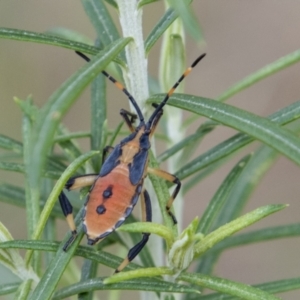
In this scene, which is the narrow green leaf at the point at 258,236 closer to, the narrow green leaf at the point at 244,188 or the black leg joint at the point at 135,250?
the narrow green leaf at the point at 244,188

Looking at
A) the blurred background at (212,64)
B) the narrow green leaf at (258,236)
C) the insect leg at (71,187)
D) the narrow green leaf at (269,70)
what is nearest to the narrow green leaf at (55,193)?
the insect leg at (71,187)

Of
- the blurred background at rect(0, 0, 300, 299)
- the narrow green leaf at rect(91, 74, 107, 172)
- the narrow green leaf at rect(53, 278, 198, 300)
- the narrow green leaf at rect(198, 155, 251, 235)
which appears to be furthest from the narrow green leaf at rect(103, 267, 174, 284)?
the blurred background at rect(0, 0, 300, 299)

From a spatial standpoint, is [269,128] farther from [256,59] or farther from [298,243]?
[256,59]

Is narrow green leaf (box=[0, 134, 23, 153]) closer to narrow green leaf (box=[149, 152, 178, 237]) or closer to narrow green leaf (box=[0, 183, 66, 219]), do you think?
narrow green leaf (box=[0, 183, 66, 219])

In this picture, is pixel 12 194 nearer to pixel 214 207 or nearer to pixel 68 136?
pixel 68 136

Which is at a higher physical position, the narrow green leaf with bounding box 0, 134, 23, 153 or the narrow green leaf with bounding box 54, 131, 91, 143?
the narrow green leaf with bounding box 54, 131, 91, 143

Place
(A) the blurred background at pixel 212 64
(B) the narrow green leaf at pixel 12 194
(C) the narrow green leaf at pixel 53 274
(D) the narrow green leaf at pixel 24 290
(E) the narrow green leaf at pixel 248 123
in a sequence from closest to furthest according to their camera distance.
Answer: (E) the narrow green leaf at pixel 248 123, (C) the narrow green leaf at pixel 53 274, (D) the narrow green leaf at pixel 24 290, (B) the narrow green leaf at pixel 12 194, (A) the blurred background at pixel 212 64
